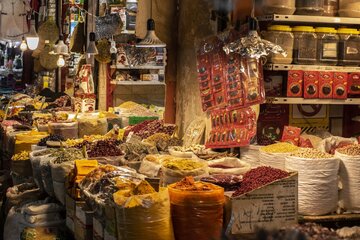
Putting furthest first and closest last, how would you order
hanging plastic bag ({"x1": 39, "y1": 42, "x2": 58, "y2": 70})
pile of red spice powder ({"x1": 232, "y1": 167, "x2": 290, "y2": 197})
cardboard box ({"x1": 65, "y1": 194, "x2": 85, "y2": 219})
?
hanging plastic bag ({"x1": 39, "y1": 42, "x2": 58, "y2": 70}) < cardboard box ({"x1": 65, "y1": 194, "x2": 85, "y2": 219}) < pile of red spice powder ({"x1": 232, "y1": 167, "x2": 290, "y2": 197})

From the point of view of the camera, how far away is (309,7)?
4.58 meters

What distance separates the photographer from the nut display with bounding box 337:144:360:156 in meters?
4.06

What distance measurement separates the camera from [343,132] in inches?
205

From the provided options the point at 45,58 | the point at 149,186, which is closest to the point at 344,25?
the point at 149,186

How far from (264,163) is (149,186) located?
4.08 ft

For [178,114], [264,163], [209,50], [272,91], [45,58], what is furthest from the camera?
[45,58]

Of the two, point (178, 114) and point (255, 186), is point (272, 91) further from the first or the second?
point (178, 114)

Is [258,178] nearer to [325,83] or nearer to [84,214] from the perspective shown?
[84,214]

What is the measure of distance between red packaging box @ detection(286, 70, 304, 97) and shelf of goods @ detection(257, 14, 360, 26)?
402mm

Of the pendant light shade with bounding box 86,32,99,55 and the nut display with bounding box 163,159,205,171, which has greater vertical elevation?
the pendant light shade with bounding box 86,32,99,55

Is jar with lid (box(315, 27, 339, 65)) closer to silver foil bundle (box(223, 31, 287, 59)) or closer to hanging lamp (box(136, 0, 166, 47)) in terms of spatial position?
silver foil bundle (box(223, 31, 287, 59))

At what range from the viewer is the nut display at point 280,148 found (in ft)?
13.8

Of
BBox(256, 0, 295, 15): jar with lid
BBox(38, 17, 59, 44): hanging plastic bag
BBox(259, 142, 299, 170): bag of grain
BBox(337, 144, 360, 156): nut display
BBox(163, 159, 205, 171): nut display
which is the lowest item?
BBox(163, 159, 205, 171): nut display

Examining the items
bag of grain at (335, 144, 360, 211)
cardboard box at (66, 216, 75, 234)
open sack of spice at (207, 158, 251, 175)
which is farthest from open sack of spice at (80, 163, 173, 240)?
bag of grain at (335, 144, 360, 211)
